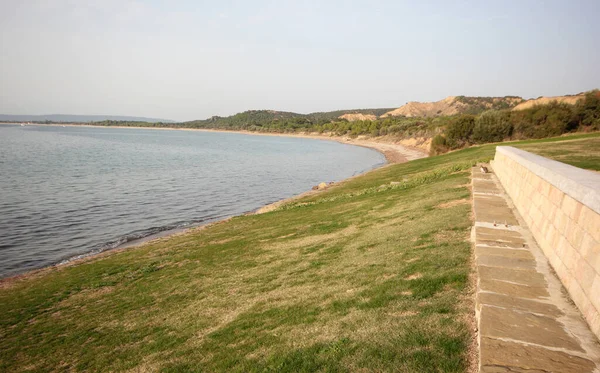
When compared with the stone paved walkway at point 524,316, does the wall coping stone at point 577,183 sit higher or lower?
higher

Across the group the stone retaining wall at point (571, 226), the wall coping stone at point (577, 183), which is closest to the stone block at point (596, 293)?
the stone retaining wall at point (571, 226)

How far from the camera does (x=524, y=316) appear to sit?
519cm

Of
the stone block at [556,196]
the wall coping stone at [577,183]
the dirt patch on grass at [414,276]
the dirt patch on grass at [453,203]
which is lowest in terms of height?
the dirt patch on grass at [414,276]

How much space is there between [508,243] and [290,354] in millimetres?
5861

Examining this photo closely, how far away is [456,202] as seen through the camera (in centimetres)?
1361

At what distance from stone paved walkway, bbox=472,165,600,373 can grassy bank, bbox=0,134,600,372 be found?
0.43 meters

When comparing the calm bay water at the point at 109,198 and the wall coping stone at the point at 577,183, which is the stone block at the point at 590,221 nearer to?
the wall coping stone at the point at 577,183

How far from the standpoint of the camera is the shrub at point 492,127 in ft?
167

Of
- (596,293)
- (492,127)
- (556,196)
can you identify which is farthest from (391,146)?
(596,293)

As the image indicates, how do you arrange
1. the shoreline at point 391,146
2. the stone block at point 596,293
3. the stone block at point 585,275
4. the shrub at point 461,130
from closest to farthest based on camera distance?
the stone block at point 596,293, the stone block at point 585,275, the shrub at point 461,130, the shoreline at point 391,146

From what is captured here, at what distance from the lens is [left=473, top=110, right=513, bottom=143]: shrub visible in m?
51.0

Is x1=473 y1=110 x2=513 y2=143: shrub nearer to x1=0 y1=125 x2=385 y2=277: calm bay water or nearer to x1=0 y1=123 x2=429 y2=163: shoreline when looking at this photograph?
x1=0 y1=123 x2=429 y2=163: shoreline

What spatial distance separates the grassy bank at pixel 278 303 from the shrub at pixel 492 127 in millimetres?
37433

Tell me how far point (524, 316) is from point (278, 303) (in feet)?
18.3
